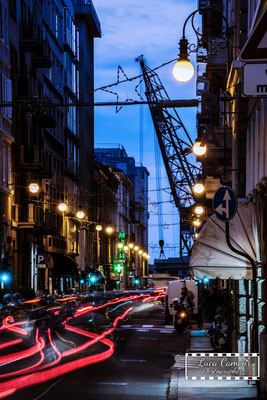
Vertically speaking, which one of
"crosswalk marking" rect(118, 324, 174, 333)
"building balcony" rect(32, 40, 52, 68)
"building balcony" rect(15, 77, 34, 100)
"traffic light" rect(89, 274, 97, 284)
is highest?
"building balcony" rect(32, 40, 52, 68)

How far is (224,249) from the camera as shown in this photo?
1788 cm

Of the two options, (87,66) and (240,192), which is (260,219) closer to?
(240,192)

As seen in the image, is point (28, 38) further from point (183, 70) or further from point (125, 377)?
point (183, 70)

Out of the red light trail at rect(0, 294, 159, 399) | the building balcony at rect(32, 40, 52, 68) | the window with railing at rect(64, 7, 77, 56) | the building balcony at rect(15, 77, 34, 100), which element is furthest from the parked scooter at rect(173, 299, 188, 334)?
the window with railing at rect(64, 7, 77, 56)

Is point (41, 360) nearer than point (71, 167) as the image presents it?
Yes

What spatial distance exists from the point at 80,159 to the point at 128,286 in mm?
63607

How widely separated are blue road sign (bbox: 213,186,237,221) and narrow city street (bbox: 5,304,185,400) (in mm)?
3618

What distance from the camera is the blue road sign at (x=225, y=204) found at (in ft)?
47.3

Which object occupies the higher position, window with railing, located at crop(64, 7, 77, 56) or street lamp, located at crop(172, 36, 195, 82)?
window with railing, located at crop(64, 7, 77, 56)

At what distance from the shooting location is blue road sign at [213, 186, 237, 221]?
14422 mm

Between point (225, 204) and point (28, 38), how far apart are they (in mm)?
44745

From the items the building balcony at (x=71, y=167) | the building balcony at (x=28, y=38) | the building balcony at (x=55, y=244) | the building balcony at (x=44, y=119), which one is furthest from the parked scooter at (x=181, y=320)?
the building balcony at (x=71, y=167)

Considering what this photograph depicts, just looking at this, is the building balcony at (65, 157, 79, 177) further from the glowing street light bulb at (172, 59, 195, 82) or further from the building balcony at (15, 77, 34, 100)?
the glowing street light bulb at (172, 59, 195, 82)

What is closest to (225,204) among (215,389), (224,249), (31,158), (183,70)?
(183,70)
